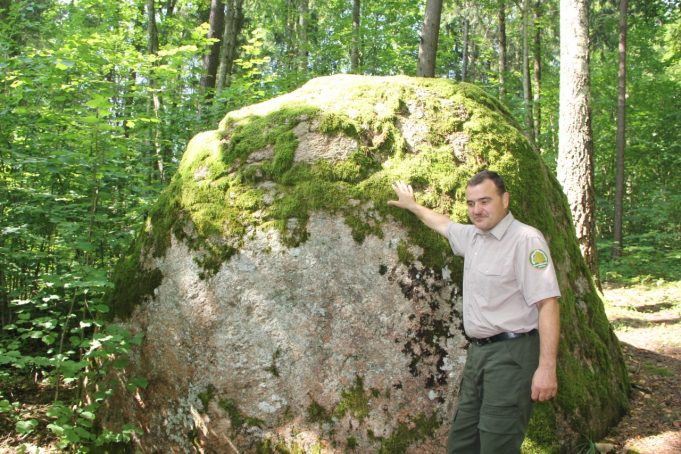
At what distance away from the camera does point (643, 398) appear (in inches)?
181

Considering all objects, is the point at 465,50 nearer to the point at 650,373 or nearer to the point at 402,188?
the point at 650,373

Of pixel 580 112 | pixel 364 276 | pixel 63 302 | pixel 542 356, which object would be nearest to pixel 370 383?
pixel 364 276

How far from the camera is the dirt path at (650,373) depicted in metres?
3.84

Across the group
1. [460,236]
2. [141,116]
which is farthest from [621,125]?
[460,236]

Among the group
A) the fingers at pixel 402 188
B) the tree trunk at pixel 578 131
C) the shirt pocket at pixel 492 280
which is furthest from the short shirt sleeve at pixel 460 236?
the tree trunk at pixel 578 131

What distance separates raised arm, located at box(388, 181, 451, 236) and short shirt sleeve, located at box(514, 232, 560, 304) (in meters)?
0.76

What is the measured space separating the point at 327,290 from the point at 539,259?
161 centimetres

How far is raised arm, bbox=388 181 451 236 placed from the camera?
353cm

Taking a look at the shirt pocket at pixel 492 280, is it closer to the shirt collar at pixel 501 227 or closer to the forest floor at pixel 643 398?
the shirt collar at pixel 501 227

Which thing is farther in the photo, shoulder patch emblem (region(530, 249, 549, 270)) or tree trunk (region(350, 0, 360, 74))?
tree trunk (region(350, 0, 360, 74))

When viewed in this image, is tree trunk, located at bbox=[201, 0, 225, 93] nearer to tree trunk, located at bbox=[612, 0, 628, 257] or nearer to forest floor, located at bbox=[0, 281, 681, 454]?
forest floor, located at bbox=[0, 281, 681, 454]

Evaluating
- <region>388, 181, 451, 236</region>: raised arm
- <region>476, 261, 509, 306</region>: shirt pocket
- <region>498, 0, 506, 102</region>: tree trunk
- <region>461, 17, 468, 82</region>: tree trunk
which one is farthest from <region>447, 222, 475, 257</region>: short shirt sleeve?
<region>461, 17, 468, 82</region>: tree trunk

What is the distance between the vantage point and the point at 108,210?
5734mm

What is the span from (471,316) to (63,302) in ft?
15.5
